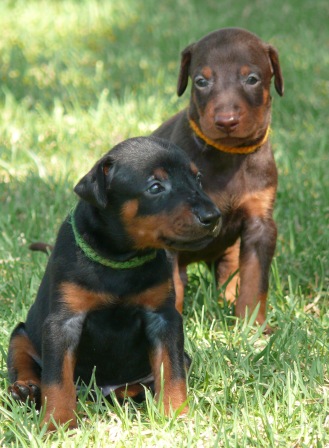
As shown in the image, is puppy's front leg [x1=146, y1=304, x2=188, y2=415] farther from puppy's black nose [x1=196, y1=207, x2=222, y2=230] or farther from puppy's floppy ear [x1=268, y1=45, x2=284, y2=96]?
puppy's floppy ear [x1=268, y1=45, x2=284, y2=96]

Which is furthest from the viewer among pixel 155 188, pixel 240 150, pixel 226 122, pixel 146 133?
pixel 146 133

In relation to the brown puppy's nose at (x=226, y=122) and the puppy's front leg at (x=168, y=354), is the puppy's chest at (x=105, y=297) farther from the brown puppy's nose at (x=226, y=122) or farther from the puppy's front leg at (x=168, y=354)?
the brown puppy's nose at (x=226, y=122)

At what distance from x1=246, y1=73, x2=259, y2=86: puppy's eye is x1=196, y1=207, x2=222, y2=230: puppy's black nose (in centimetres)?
144

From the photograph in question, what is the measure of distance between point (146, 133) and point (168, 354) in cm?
392

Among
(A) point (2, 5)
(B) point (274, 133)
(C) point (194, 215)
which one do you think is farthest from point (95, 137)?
(A) point (2, 5)

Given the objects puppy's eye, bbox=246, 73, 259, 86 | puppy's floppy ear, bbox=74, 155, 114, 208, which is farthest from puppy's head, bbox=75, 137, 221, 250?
puppy's eye, bbox=246, 73, 259, 86

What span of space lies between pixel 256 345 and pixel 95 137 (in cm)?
344

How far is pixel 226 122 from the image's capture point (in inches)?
191

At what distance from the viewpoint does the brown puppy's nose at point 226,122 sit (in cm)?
484

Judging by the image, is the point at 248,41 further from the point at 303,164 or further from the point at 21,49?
the point at 21,49

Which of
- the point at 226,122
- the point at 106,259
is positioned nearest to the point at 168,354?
the point at 106,259

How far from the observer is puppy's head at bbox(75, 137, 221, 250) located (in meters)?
3.81

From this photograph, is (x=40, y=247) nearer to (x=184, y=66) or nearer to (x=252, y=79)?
(x=184, y=66)

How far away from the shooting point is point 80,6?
471 inches
